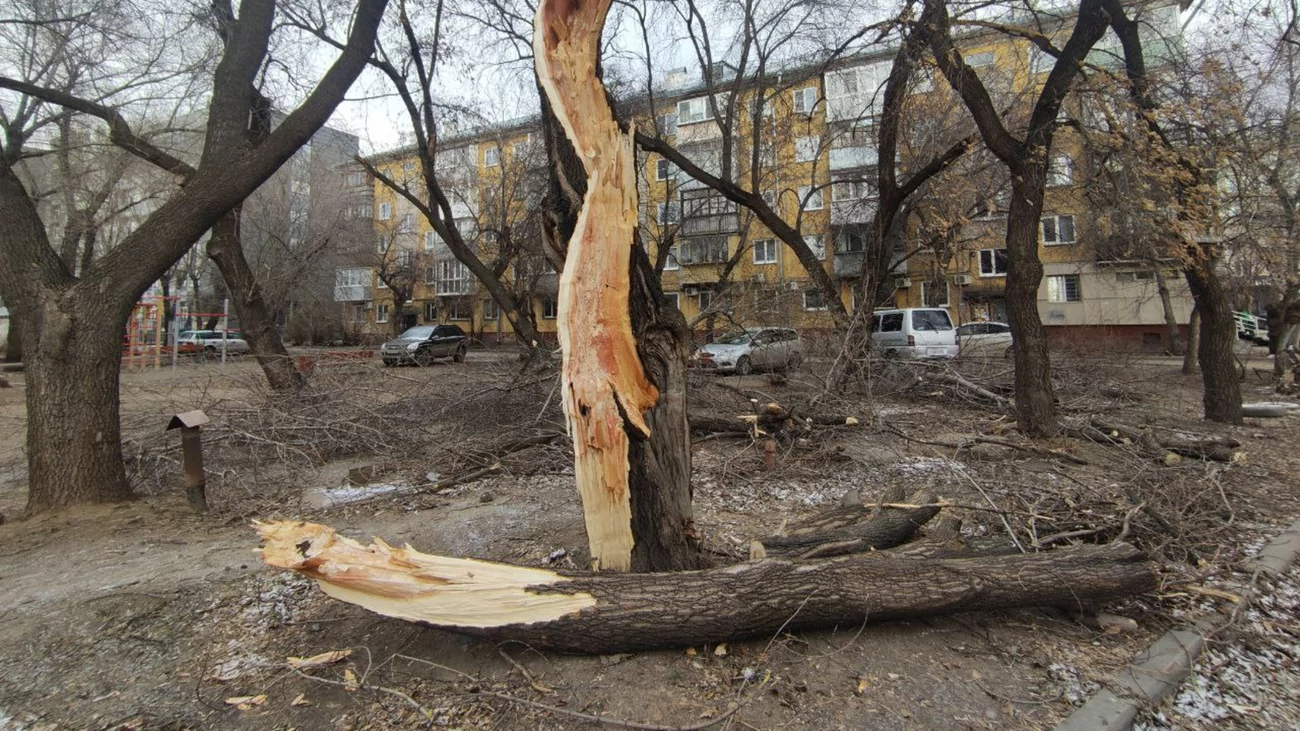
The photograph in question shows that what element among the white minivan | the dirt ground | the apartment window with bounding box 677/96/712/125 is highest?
the apartment window with bounding box 677/96/712/125

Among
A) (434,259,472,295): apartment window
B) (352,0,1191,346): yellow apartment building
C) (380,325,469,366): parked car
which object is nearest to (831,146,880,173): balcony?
(352,0,1191,346): yellow apartment building

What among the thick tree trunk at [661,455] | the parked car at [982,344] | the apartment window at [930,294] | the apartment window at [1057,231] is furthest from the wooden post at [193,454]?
the apartment window at [1057,231]

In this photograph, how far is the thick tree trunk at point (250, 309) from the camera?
27.4 feet

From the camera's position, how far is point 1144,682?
2.50 meters

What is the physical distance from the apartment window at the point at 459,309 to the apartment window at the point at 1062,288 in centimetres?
2843

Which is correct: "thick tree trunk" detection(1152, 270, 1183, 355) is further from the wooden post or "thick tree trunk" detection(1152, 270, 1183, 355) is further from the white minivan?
the wooden post

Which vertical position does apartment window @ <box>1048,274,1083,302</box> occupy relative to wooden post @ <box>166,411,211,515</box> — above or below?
above

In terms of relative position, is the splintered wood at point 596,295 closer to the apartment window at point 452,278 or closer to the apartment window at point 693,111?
the apartment window at point 693,111

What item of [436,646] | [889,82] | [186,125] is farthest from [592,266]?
[186,125]

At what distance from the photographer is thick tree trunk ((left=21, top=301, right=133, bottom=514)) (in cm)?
459

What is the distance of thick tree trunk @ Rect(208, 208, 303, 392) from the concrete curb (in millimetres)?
8747

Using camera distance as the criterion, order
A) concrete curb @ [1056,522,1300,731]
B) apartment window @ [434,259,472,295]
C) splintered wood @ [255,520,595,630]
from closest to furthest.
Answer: concrete curb @ [1056,522,1300,731]
splintered wood @ [255,520,595,630]
apartment window @ [434,259,472,295]

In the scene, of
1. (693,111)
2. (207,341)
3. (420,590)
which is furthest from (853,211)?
(207,341)

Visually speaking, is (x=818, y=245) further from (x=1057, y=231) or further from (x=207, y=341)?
(x=207, y=341)
